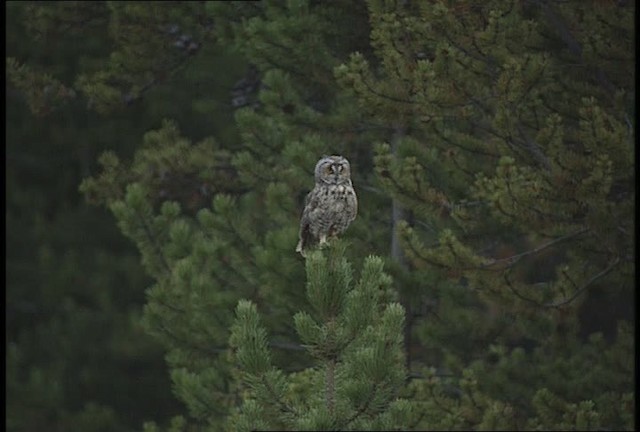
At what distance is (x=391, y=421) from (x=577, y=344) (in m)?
6.42

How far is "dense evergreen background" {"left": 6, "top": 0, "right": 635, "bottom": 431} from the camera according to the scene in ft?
36.1

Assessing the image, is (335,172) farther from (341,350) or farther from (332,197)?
(341,350)

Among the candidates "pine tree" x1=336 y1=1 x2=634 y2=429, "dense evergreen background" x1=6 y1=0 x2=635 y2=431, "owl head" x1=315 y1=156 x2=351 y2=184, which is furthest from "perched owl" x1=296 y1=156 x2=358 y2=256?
"pine tree" x1=336 y1=1 x2=634 y2=429

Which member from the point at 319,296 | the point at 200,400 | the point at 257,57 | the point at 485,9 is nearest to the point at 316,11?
the point at 257,57

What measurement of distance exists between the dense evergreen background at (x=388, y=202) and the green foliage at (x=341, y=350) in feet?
0.04

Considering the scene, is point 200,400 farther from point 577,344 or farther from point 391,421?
point 391,421

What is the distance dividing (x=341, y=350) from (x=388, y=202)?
5310 mm

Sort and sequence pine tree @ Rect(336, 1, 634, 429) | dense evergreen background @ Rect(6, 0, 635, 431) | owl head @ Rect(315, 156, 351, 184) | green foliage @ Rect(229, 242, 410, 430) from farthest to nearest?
pine tree @ Rect(336, 1, 634, 429)
dense evergreen background @ Rect(6, 0, 635, 431)
owl head @ Rect(315, 156, 351, 184)
green foliage @ Rect(229, 242, 410, 430)

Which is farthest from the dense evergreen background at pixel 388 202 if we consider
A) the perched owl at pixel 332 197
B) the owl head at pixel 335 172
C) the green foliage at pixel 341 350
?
the owl head at pixel 335 172

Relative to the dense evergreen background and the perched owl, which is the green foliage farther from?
the perched owl

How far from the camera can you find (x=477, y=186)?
12.5 metres

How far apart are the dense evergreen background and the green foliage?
12 mm

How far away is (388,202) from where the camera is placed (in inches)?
556

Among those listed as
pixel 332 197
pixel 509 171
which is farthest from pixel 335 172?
pixel 509 171
